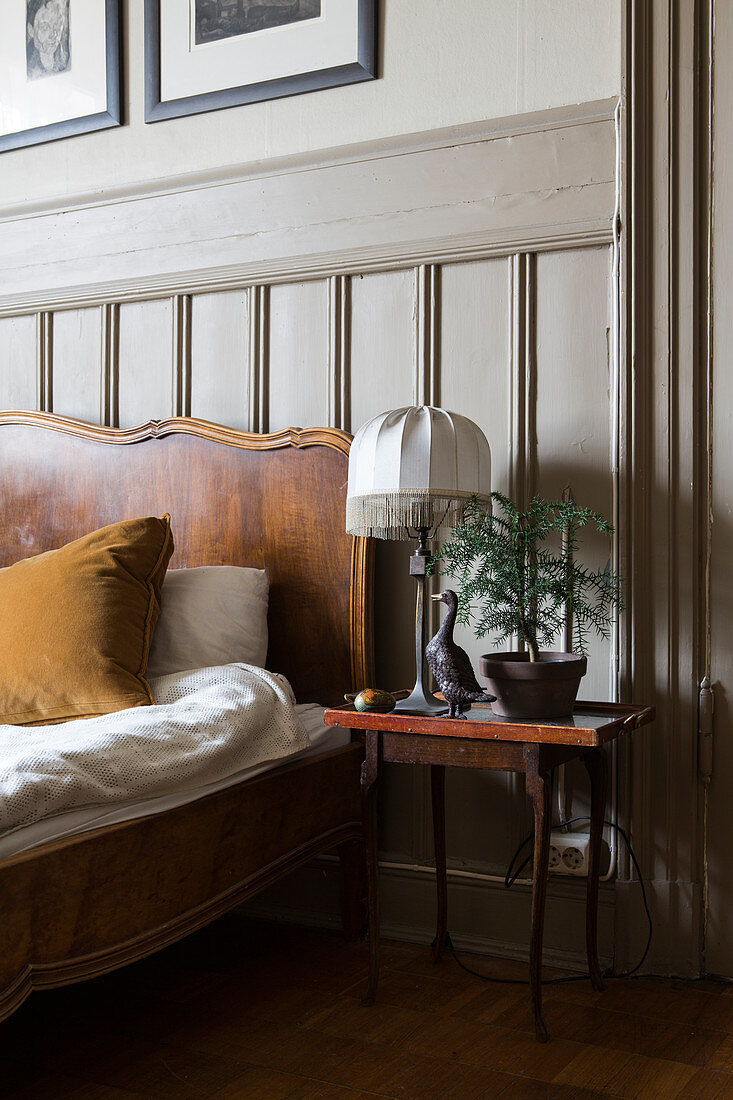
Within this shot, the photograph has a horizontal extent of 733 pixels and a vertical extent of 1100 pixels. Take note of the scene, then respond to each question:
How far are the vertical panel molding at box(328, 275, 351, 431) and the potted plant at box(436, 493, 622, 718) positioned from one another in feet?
1.58

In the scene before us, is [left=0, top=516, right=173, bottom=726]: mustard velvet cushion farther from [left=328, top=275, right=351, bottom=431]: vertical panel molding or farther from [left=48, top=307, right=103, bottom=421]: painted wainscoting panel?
[left=48, top=307, right=103, bottom=421]: painted wainscoting panel

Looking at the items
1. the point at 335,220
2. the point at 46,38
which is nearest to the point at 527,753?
the point at 335,220

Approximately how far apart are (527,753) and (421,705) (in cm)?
31

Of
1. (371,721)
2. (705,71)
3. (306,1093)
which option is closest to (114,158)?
(705,71)

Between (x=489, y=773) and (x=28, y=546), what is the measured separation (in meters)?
1.48

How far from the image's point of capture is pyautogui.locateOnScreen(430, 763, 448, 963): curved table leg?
7.38 feet

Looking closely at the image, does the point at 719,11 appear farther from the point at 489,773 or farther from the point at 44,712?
the point at 44,712

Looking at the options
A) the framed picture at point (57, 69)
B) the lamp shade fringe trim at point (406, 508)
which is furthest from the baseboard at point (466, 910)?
the framed picture at point (57, 69)

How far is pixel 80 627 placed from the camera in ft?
6.91

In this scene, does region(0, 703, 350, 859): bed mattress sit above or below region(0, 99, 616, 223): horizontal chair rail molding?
below

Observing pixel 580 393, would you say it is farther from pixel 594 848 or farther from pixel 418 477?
pixel 594 848

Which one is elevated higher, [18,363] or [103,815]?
[18,363]

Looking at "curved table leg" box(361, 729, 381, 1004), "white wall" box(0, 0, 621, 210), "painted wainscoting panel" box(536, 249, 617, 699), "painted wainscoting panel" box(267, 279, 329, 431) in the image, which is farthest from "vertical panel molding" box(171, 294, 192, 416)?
"curved table leg" box(361, 729, 381, 1004)

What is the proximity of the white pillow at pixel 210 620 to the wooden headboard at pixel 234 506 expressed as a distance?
108 mm
